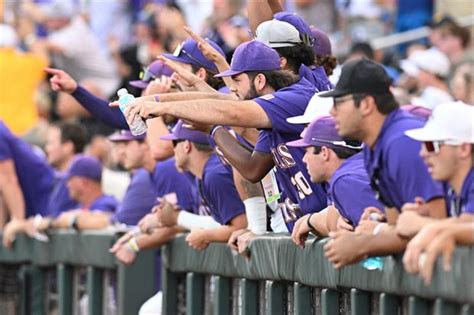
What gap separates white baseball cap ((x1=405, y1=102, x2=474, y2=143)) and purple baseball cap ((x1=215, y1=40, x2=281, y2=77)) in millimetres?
2109

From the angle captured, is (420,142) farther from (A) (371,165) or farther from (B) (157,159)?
(B) (157,159)

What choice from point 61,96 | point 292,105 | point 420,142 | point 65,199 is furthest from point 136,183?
point 61,96

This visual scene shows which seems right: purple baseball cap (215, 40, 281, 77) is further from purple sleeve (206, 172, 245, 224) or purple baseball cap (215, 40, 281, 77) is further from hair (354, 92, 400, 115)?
hair (354, 92, 400, 115)

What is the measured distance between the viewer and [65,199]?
14.2 m

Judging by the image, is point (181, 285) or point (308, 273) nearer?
point (308, 273)

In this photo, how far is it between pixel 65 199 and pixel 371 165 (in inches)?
303

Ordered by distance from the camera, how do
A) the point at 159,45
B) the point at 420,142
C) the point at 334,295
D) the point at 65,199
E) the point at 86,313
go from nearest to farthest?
1. the point at 420,142
2. the point at 334,295
3. the point at 86,313
4. the point at 65,199
5. the point at 159,45

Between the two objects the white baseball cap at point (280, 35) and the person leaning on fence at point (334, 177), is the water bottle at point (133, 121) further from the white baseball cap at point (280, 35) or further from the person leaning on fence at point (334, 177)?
the white baseball cap at point (280, 35)

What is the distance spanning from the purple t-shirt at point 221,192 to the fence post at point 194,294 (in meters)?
0.41

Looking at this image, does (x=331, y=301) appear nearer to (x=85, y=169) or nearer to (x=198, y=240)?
(x=198, y=240)

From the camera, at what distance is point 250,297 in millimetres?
8617

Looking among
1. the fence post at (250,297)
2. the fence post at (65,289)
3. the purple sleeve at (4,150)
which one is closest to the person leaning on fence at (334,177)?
the fence post at (250,297)

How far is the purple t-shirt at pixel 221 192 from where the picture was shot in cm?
934

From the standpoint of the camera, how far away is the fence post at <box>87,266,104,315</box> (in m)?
11.3
